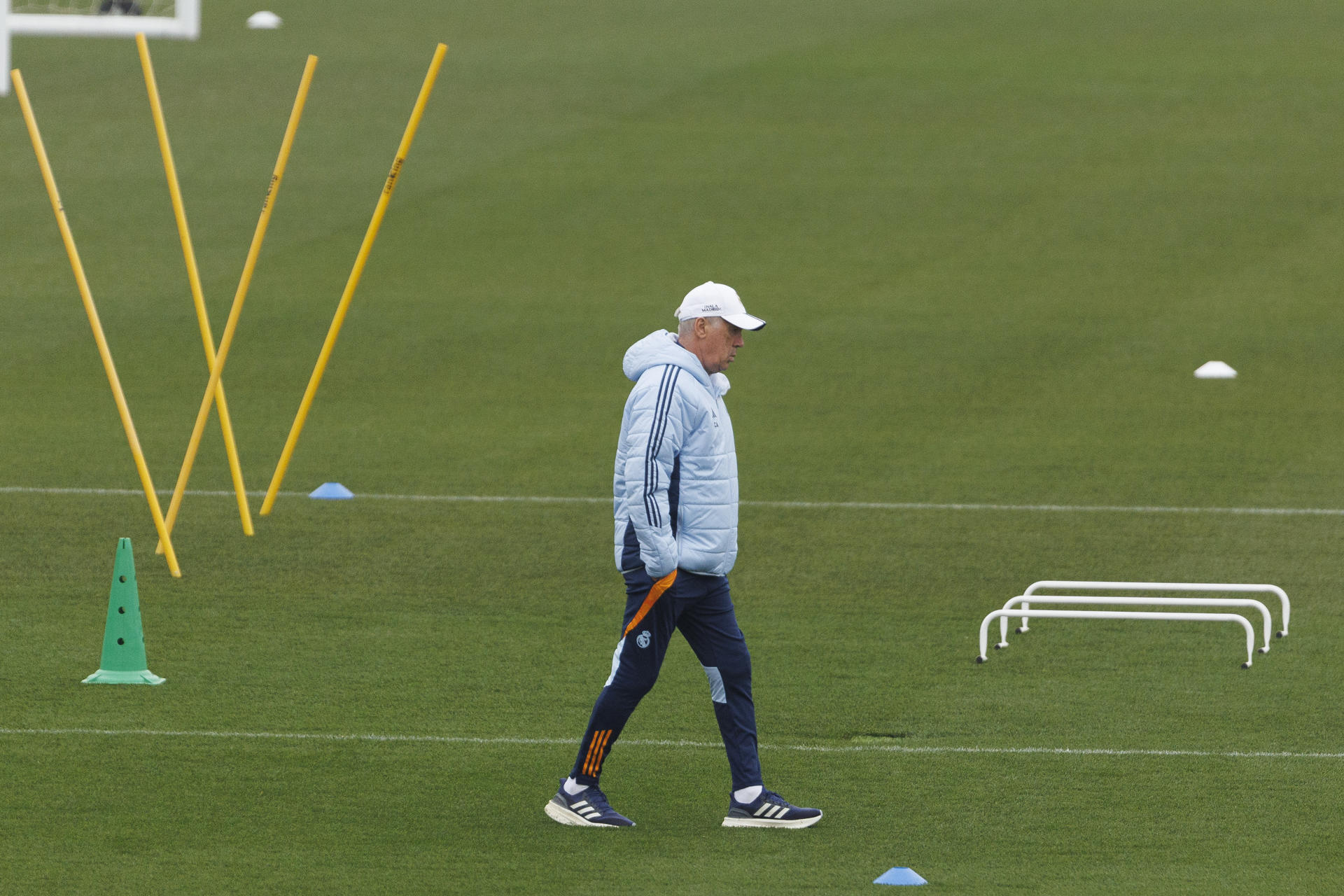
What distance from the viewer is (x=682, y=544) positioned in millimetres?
8242

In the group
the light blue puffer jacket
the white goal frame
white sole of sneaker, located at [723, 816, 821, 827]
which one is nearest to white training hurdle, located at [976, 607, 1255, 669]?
white sole of sneaker, located at [723, 816, 821, 827]

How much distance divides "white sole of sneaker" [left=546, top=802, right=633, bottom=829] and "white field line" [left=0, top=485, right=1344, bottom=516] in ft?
23.7

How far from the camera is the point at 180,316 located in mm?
22953

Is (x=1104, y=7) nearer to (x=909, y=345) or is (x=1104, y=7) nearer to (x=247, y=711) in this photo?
(x=909, y=345)

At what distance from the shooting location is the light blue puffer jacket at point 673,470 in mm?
8062

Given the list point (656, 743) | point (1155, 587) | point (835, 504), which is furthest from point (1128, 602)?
point (835, 504)

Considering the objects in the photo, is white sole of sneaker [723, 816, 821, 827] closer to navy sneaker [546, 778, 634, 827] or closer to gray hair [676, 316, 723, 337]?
navy sneaker [546, 778, 634, 827]

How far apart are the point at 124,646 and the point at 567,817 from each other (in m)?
3.15

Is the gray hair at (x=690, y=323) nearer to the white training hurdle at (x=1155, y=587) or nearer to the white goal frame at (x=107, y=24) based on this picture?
the white training hurdle at (x=1155, y=587)

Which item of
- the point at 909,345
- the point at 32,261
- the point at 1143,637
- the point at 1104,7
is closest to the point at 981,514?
the point at 1143,637

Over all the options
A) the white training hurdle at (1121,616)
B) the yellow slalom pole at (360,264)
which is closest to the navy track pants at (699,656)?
the white training hurdle at (1121,616)

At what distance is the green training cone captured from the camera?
1053 centimetres

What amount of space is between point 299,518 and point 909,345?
873cm

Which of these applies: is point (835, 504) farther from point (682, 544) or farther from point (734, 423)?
point (682, 544)
